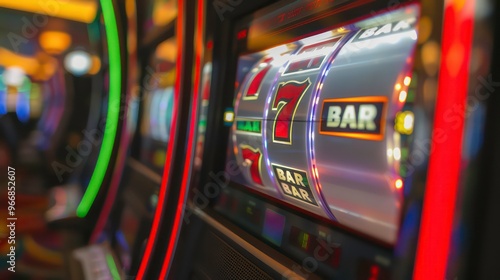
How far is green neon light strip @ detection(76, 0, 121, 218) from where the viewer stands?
90.0 inches

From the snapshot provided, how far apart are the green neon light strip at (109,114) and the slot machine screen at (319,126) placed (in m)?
1.26

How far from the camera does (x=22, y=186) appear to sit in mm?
2514

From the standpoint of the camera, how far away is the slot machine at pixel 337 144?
1.71 feet

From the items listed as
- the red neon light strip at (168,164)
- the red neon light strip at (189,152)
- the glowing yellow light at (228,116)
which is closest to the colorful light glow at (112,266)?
the red neon light strip at (168,164)

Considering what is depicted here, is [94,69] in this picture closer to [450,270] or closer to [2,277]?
[2,277]

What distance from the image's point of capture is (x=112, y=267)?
1891 mm

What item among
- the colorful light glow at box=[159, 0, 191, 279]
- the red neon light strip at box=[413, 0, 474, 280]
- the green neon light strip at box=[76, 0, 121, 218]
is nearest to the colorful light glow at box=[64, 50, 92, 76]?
the green neon light strip at box=[76, 0, 121, 218]

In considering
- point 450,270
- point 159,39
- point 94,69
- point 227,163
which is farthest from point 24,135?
point 450,270

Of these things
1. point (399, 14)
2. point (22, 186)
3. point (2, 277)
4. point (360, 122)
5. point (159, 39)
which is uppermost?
point (159, 39)

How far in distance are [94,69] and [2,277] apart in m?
1.37

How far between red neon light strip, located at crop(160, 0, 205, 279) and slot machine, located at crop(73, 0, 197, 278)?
58 millimetres

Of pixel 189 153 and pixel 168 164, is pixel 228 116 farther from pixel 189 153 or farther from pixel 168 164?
pixel 168 164

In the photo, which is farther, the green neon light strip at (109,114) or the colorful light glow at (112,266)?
the green neon light strip at (109,114)

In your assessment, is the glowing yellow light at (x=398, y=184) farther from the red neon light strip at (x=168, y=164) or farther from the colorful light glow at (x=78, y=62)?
the colorful light glow at (x=78, y=62)
